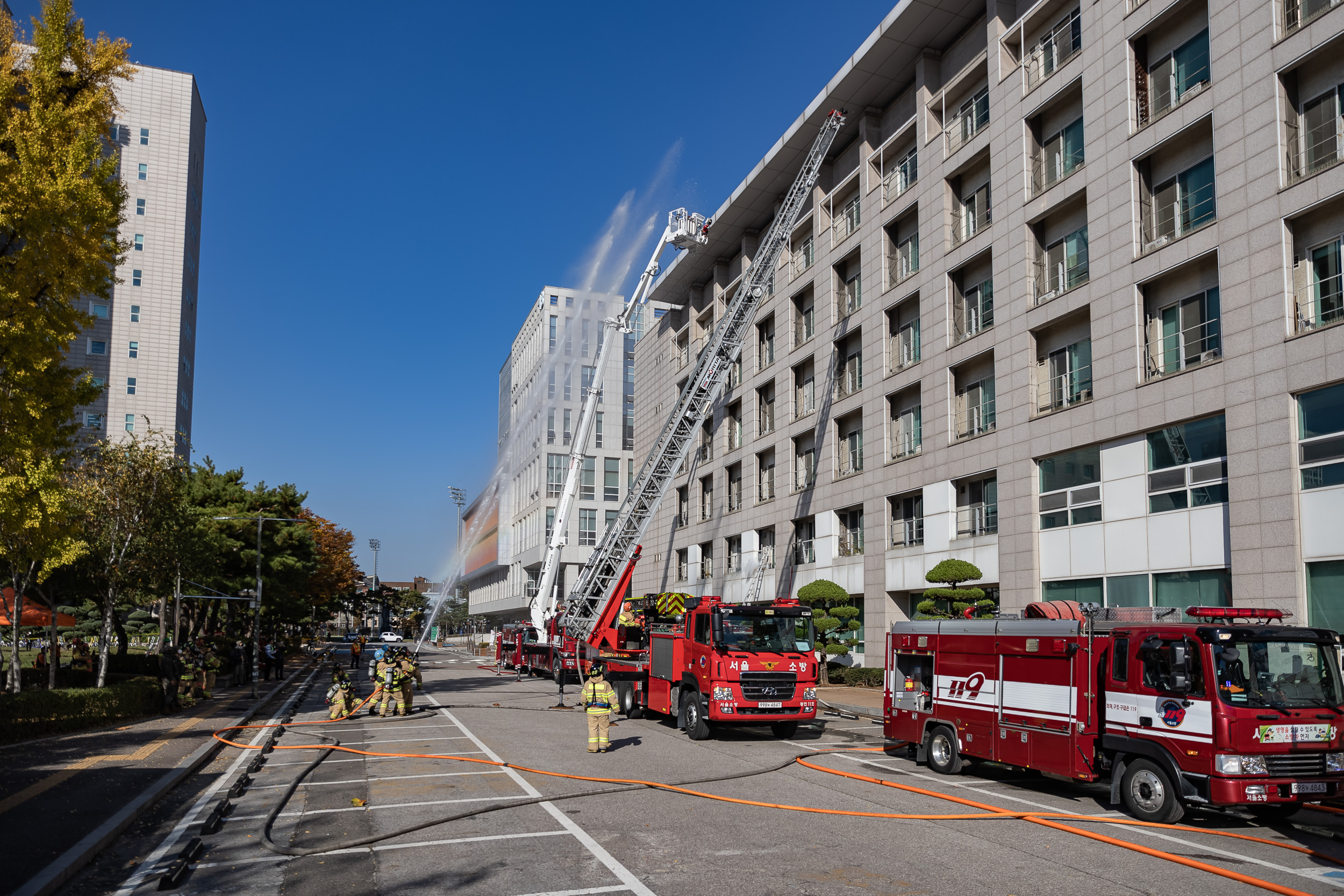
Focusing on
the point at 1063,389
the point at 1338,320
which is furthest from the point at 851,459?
the point at 1338,320

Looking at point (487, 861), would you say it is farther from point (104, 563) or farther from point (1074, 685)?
point (104, 563)

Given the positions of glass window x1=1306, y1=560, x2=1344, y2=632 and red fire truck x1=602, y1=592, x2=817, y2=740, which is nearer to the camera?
red fire truck x1=602, y1=592, x2=817, y2=740

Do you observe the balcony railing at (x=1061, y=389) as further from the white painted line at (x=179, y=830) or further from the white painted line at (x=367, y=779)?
the white painted line at (x=179, y=830)

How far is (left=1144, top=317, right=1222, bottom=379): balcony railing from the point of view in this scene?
Answer: 79.9ft

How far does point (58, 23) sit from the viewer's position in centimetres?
1421

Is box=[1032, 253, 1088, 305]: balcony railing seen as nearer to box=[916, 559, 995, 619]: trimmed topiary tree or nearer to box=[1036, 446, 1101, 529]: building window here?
box=[1036, 446, 1101, 529]: building window

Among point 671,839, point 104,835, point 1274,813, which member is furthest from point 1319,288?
point 104,835

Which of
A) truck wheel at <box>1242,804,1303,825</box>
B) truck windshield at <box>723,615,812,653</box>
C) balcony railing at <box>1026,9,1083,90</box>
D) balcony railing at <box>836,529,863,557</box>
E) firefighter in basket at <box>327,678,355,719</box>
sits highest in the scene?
balcony railing at <box>1026,9,1083,90</box>

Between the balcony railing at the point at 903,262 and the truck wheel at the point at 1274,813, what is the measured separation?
27.9 metres

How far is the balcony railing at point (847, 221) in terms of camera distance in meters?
43.1

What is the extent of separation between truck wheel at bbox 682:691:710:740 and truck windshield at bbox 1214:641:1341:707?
1113cm

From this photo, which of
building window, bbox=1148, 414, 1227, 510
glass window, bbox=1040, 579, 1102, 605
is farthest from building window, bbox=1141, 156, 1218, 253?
glass window, bbox=1040, 579, 1102, 605

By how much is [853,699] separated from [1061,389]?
1154 cm

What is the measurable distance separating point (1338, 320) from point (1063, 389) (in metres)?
9.36
